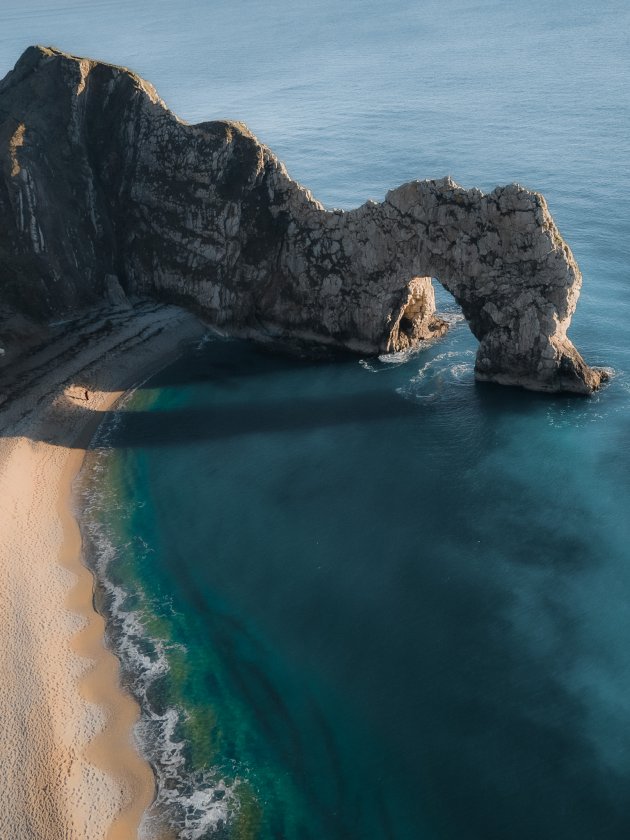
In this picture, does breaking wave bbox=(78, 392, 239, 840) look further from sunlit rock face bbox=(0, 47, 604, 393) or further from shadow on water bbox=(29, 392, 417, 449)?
sunlit rock face bbox=(0, 47, 604, 393)

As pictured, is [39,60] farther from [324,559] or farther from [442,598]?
[442,598]

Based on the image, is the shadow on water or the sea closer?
the sea

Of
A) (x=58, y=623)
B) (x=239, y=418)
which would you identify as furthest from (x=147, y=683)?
(x=239, y=418)

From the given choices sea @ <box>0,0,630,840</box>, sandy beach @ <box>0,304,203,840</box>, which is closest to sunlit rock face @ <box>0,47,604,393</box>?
sea @ <box>0,0,630,840</box>

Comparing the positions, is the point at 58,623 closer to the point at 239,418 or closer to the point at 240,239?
the point at 239,418

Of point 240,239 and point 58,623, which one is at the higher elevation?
point 240,239

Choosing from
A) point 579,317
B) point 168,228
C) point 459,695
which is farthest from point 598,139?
point 459,695
